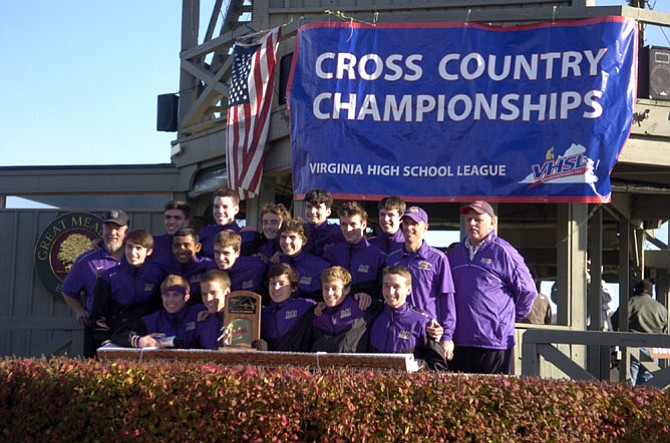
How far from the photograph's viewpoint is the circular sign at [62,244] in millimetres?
12086

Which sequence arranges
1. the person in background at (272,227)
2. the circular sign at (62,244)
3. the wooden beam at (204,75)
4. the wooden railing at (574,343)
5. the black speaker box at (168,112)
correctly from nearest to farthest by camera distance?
the wooden railing at (574,343), the person in background at (272,227), the circular sign at (62,244), the wooden beam at (204,75), the black speaker box at (168,112)

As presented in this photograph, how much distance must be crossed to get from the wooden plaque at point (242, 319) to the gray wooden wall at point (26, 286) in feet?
17.5

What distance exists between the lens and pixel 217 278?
23.8 feet

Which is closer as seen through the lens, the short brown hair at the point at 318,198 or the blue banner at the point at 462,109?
the short brown hair at the point at 318,198

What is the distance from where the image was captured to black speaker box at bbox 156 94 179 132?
13.4m

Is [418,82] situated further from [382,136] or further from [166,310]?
[166,310]

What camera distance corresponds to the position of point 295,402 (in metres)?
5.47

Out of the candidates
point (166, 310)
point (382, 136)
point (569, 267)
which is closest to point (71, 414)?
point (166, 310)

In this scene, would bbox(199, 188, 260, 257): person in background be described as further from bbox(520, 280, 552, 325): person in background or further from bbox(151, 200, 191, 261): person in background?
bbox(520, 280, 552, 325): person in background

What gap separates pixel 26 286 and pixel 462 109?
6.11 meters

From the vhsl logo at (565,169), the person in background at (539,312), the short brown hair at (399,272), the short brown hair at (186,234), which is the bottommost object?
the person in background at (539,312)

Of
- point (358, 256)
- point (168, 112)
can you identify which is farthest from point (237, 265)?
point (168, 112)

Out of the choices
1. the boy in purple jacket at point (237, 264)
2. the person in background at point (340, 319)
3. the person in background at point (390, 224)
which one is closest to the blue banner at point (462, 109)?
the person in background at point (390, 224)

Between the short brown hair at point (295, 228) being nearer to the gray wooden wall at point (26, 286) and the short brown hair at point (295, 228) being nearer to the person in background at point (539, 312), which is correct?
the person in background at point (539, 312)
